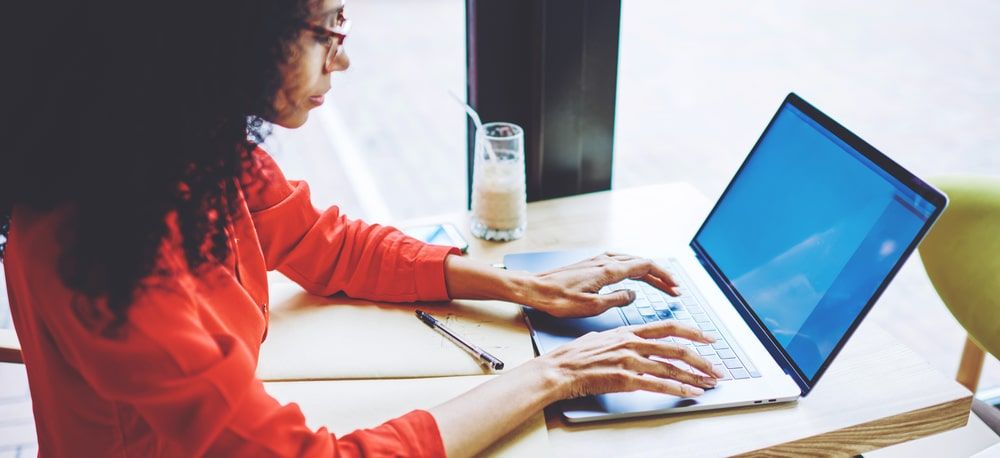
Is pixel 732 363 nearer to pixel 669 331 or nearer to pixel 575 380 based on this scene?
pixel 669 331

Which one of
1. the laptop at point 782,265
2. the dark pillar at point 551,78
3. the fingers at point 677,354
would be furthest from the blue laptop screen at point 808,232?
the dark pillar at point 551,78

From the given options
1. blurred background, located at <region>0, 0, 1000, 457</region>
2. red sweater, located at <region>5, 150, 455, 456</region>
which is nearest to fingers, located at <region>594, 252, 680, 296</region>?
red sweater, located at <region>5, 150, 455, 456</region>

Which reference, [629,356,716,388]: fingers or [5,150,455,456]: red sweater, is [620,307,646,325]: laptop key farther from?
[5,150,455,456]: red sweater

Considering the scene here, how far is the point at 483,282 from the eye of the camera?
1003mm

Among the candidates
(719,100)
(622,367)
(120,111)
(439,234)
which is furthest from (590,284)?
(719,100)

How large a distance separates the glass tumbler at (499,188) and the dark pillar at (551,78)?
6.0 inches

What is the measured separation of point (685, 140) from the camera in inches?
113

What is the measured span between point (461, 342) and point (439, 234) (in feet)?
1.01

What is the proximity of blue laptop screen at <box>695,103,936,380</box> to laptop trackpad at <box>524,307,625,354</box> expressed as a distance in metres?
0.17

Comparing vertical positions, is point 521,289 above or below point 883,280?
below

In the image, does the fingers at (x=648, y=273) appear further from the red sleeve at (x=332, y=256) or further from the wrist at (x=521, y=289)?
the red sleeve at (x=332, y=256)

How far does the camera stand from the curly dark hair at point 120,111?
0.60 m

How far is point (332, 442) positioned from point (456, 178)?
2.05m

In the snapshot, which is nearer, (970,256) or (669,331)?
(669,331)
